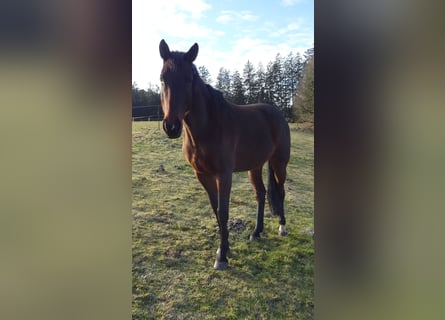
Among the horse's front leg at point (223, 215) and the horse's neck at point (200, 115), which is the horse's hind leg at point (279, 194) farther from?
the horse's neck at point (200, 115)

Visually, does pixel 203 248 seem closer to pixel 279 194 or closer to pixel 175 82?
pixel 279 194

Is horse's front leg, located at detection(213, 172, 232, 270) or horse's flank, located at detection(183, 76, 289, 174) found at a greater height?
horse's flank, located at detection(183, 76, 289, 174)

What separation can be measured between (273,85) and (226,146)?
302 mm

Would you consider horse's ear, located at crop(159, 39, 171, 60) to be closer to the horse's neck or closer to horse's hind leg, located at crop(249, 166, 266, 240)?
the horse's neck

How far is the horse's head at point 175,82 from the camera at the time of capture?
1028 mm

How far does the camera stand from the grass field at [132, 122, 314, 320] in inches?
43.2

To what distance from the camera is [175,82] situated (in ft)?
3.48

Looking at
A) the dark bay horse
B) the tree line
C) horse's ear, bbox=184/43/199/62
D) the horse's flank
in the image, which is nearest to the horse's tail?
the dark bay horse

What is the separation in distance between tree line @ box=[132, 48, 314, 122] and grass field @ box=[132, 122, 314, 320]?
79 millimetres
